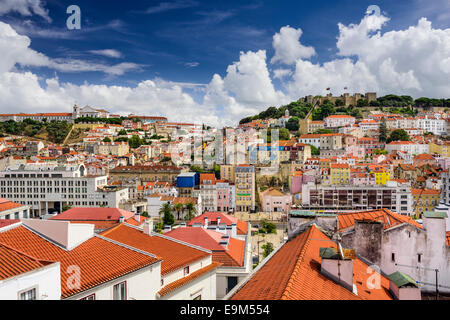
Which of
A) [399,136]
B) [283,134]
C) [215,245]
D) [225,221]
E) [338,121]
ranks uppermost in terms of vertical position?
[338,121]

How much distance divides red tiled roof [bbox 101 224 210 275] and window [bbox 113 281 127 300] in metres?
1.04

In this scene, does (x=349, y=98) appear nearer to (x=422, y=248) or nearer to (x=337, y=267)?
(x=422, y=248)

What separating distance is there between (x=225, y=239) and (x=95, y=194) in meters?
26.7

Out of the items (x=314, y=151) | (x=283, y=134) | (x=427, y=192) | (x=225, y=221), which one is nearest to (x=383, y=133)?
(x=314, y=151)

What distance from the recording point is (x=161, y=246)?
658 cm

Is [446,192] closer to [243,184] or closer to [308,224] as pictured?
[243,184]

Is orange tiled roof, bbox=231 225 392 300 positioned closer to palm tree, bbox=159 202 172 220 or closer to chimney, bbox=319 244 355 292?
chimney, bbox=319 244 355 292

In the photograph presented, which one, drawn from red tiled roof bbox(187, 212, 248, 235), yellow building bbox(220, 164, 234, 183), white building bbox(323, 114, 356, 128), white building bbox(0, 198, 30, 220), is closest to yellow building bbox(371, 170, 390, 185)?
yellow building bbox(220, 164, 234, 183)

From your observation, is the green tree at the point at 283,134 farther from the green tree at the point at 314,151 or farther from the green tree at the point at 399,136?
the green tree at the point at 399,136

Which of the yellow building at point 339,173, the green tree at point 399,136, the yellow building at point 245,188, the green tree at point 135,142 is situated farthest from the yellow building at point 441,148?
the green tree at point 135,142

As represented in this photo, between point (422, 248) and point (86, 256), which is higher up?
point (86, 256)

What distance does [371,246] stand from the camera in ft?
20.6

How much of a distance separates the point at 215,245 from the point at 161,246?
2.29 metres

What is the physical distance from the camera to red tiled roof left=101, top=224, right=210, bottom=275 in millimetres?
6000
